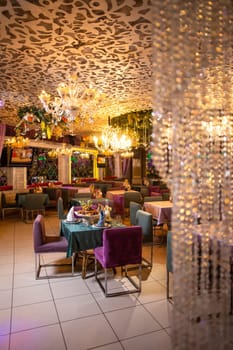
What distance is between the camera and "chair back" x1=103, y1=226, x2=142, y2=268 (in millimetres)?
3129

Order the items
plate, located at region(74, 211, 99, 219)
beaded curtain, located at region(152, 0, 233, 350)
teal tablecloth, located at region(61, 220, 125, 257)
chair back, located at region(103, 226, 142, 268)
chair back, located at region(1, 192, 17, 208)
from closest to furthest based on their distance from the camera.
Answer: beaded curtain, located at region(152, 0, 233, 350) → chair back, located at region(103, 226, 142, 268) → teal tablecloth, located at region(61, 220, 125, 257) → plate, located at region(74, 211, 99, 219) → chair back, located at region(1, 192, 17, 208)

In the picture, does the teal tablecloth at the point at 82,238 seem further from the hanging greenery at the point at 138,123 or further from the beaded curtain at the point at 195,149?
the hanging greenery at the point at 138,123

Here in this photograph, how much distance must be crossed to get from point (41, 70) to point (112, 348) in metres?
3.79

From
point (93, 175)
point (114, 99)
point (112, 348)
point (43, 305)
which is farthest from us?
point (93, 175)

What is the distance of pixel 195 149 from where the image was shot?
4.66 feet

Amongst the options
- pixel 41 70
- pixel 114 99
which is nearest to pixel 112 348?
pixel 41 70

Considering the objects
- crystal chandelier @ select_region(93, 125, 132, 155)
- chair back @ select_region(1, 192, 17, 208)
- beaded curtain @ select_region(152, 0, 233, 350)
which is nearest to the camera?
beaded curtain @ select_region(152, 0, 233, 350)

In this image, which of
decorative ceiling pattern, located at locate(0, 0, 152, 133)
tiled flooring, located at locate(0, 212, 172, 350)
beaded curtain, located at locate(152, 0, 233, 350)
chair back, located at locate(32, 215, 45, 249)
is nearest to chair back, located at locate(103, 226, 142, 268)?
tiled flooring, located at locate(0, 212, 172, 350)

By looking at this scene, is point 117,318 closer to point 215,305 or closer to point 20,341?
point 20,341

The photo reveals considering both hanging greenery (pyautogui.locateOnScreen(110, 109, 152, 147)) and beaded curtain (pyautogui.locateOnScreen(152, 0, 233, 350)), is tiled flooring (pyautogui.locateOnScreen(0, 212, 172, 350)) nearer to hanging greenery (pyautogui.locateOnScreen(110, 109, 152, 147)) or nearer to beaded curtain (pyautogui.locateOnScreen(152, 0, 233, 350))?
beaded curtain (pyautogui.locateOnScreen(152, 0, 233, 350))

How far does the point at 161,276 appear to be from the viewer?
3.72 meters

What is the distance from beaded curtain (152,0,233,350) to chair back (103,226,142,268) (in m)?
1.64

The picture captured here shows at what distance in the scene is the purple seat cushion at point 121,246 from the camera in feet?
10.3

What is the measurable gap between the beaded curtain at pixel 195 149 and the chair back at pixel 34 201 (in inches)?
265
